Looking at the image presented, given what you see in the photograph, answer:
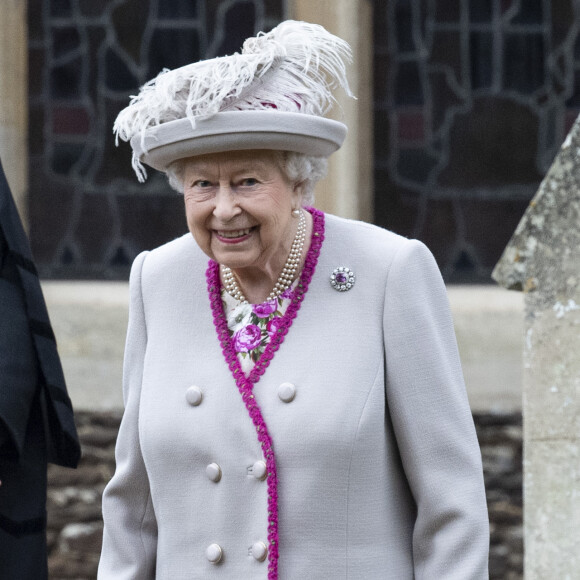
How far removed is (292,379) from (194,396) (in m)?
0.20

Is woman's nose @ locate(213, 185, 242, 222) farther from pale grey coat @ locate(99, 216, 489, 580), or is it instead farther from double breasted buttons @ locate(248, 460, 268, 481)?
double breasted buttons @ locate(248, 460, 268, 481)

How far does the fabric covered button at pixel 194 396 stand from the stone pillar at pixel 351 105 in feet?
11.7

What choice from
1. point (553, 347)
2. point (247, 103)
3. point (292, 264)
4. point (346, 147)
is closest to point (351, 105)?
point (346, 147)

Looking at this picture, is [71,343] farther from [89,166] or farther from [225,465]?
[225,465]

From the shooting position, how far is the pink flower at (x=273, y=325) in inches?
103

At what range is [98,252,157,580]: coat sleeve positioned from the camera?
2.71m

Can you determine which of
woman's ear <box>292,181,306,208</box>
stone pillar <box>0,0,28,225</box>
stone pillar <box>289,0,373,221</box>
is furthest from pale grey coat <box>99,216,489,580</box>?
stone pillar <box>0,0,28,225</box>

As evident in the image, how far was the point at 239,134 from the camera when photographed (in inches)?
95.9

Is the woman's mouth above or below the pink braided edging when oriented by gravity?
above

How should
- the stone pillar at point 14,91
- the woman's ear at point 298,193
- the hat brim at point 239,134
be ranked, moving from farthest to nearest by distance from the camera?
the stone pillar at point 14,91 → the woman's ear at point 298,193 → the hat brim at point 239,134

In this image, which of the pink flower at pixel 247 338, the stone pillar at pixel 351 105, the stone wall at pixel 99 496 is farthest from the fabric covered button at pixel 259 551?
the stone pillar at pixel 351 105

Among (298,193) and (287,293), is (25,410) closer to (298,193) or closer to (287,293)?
(287,293)

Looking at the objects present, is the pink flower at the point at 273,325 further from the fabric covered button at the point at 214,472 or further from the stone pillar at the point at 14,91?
the stone pillar at the point at 14,91

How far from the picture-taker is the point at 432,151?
20.9ft
